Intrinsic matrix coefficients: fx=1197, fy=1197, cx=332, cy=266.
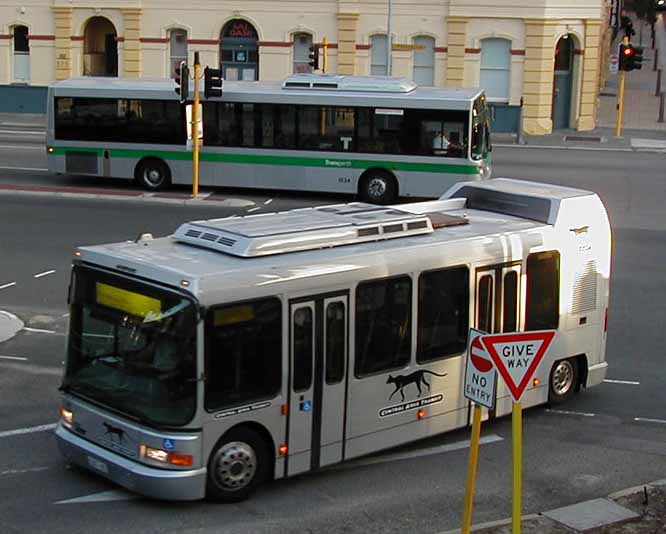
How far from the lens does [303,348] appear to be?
10.6 metres

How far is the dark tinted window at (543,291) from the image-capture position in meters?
12.8

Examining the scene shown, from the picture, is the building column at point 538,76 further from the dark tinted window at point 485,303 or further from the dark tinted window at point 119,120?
the dark tinted window at point 485,303

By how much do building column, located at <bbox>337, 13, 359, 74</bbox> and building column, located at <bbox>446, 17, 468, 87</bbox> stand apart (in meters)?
3.44

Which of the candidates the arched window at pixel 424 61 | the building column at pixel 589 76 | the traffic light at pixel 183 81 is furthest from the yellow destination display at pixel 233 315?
the building column at pixel 589 76

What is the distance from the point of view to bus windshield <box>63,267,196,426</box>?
9.95 metres

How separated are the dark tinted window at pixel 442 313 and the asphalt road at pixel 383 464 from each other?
108cm

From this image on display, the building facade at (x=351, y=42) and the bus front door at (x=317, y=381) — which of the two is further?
the building facade at (x=351, y=42)

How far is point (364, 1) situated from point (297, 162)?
17514 millimetres

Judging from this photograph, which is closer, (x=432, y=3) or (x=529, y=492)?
(x=529, y=492)

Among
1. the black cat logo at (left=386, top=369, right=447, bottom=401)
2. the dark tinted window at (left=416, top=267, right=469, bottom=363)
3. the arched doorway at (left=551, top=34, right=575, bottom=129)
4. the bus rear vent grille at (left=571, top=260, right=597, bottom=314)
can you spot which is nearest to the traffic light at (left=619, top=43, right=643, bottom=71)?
the arched doorway at (left=551, top=34, right=575, bottom=129)

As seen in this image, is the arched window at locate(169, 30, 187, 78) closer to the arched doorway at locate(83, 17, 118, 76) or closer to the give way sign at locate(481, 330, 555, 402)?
the arched doorway at locate(83, 17, 118, 76)

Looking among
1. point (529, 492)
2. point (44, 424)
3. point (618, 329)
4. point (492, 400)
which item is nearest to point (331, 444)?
point (529, 492)

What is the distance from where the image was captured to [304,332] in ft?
34.9

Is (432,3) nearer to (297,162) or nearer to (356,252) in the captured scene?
(297,162)
